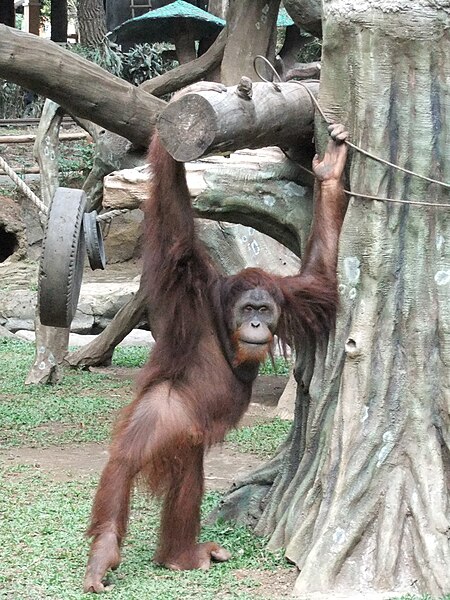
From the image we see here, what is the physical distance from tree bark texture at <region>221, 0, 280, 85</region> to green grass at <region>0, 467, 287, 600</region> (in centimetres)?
395

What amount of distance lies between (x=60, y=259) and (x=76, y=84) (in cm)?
148

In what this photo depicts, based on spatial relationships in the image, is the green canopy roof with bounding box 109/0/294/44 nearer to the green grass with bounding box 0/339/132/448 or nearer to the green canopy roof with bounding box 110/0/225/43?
the green canopy roof with bounding box 110/0/225/43

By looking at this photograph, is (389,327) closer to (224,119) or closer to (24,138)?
(224,119)

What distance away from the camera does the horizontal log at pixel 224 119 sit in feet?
10.8

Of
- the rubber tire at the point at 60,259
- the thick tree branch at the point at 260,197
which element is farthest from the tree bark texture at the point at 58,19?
the thick tree branch at the point at 260,197

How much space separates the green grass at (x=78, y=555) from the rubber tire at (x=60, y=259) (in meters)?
0.91

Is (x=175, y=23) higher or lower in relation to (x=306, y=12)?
higher

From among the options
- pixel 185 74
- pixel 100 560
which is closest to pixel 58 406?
pixel 185 74

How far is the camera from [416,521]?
3631 millimetres

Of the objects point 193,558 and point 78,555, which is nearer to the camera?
point 193,558

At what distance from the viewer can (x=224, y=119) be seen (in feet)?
10.9

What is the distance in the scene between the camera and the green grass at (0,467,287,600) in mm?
3740

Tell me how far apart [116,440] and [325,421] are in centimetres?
79

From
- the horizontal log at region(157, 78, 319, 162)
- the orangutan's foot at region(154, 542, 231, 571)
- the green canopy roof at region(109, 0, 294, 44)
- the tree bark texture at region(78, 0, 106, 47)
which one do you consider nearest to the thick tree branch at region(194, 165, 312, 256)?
the horizontal log at region(157, 78, 319, 162)
